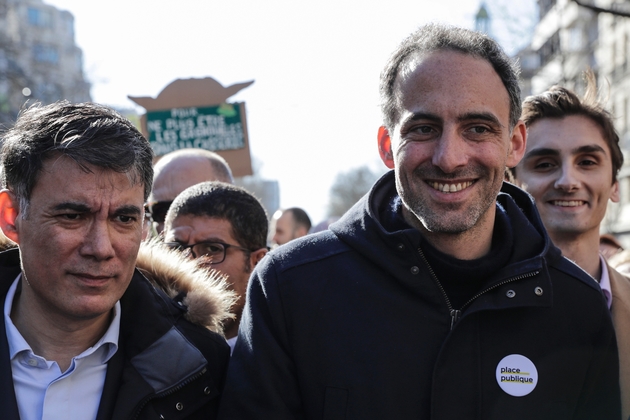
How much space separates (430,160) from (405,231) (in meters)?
0.27

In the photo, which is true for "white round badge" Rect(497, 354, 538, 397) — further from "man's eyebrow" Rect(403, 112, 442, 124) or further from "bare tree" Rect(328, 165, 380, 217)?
"bare tree" Rect(328, 165, 380, 217)

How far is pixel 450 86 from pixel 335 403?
3.83 feet

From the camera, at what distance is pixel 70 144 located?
2.63m

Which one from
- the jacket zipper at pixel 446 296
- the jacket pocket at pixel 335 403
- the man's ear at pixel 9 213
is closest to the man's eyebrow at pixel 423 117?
the jacket zipper at pixel 446 296

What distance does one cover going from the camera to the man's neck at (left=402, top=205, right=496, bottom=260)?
2.74 meters

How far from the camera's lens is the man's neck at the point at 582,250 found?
380 cm

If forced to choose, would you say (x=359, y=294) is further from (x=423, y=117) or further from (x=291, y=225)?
(x=291, y=225)

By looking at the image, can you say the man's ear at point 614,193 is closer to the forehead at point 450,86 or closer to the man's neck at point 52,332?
the forehead at point 450,86

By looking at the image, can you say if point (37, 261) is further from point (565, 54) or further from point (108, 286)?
point (565, 54)

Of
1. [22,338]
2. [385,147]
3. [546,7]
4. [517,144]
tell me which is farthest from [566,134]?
[546,7]

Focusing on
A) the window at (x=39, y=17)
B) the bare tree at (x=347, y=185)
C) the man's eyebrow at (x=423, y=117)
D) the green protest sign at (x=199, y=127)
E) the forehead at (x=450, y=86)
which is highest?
the window at (x=39, y=17)

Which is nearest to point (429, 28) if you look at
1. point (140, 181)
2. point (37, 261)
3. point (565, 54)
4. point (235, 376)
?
point (140, 181)

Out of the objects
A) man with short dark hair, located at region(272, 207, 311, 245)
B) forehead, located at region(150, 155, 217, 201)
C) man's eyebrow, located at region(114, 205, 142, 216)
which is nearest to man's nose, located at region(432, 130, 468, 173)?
man's eyebrow, located at region(114, 205, 142, 216)

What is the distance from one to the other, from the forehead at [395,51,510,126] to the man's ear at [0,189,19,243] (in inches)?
56.4
